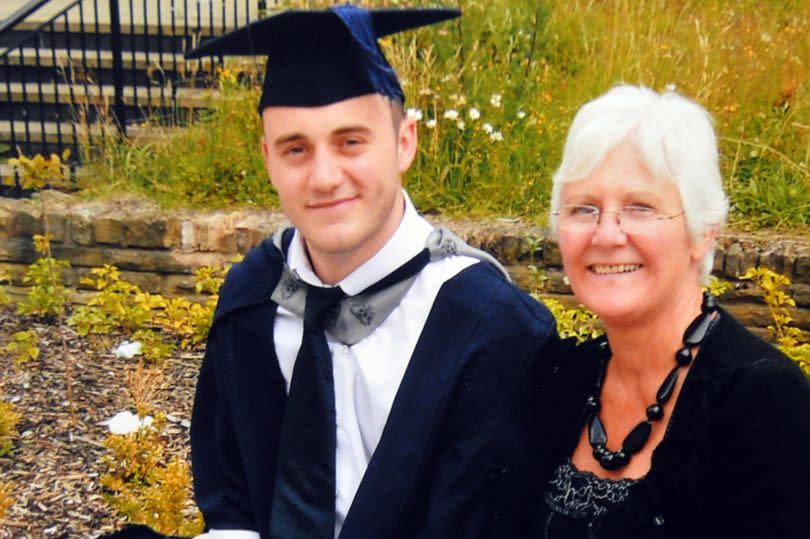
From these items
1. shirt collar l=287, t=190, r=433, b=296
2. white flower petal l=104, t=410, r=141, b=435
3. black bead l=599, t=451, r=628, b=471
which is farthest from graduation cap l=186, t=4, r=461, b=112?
white flower petal l=104, t=410, r=141, b=435

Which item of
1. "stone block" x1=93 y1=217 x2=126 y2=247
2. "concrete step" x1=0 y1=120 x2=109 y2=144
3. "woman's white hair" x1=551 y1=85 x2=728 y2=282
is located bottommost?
"stone block" x1=93 y1=217 x2=126 y2=247

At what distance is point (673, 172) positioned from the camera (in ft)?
6.09

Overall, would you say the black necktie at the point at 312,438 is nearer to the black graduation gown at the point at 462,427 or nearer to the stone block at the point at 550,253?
the black graduation gown at the point at 462,427

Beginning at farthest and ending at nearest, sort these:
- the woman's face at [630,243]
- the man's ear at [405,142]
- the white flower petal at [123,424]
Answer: the white flower petal at [123,424] < the man's ear at [405,142] < the woman's face at [630,243]

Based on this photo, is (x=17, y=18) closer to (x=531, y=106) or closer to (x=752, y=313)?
(x=531, y=106)

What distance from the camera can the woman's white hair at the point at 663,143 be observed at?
186cm

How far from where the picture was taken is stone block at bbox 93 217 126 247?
4.87 metres

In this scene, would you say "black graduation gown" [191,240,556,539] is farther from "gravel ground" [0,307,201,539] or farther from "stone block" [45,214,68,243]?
"stone block" [45,214,68,243]

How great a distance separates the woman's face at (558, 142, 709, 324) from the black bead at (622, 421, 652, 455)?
0.20m

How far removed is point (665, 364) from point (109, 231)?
3526 millimetres

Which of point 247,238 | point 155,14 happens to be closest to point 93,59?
point 155,14

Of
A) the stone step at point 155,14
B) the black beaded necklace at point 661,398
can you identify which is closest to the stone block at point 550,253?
the black beaded necklace at point 661,398

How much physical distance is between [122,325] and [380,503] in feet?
8.75

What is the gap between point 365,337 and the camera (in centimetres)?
229
